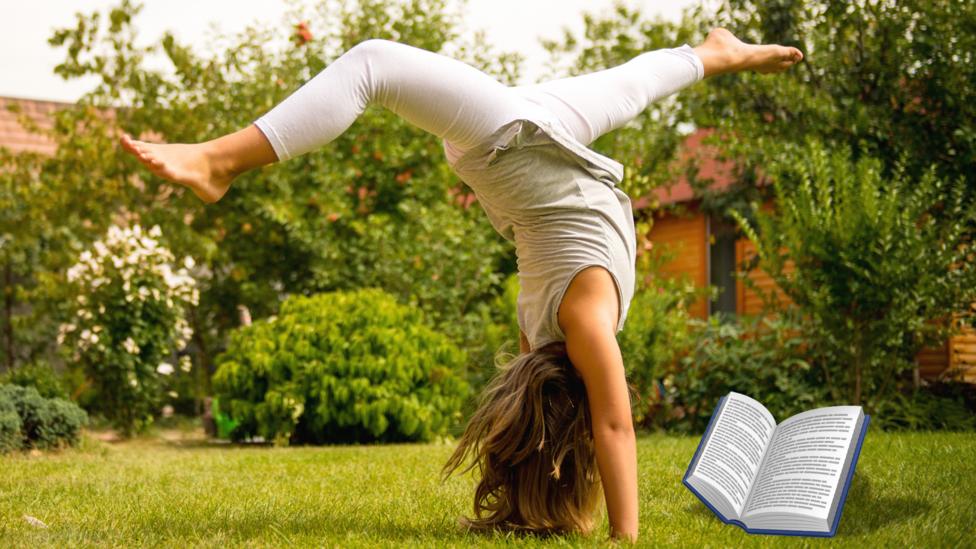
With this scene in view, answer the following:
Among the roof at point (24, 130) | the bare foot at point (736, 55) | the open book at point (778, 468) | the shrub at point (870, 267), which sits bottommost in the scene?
the open book at point (778, 468)

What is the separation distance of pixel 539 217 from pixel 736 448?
36.4 inches

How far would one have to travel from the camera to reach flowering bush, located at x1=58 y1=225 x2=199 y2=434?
773 centimetres

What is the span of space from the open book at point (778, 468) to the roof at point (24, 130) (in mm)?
11099

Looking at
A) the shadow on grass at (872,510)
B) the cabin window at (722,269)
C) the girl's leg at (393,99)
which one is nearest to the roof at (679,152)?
the cabin window at (722,269)

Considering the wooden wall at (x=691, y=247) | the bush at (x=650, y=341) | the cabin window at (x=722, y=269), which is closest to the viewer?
the bush at (x=650, y=341)

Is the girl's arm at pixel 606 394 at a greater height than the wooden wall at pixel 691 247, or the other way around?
the wooden wall at pixel 691 247

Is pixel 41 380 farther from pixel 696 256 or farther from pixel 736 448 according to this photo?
pixel 696 256

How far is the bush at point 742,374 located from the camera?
698 cm

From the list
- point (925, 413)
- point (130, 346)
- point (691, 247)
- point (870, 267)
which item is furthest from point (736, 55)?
point (691, 247)

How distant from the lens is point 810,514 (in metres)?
2.41

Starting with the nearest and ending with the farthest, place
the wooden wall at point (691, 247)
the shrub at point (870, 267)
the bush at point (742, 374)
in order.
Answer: the shrub at point (870, 267), the bush at point (742, 374), the wooden wall at point (691, 247)

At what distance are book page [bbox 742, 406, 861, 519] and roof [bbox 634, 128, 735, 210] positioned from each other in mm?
6940

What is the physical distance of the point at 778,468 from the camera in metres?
2.74

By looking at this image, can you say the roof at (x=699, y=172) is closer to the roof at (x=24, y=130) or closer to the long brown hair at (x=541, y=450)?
the long brown hair at (x=541, y=450)
